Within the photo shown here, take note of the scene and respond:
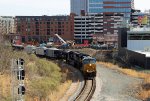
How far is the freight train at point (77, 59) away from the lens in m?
42.9

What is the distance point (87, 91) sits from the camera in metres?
34.9

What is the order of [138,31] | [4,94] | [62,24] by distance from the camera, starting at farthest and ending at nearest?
[62,24] → [138,31] → [4,94]

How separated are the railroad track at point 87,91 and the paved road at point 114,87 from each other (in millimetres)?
429

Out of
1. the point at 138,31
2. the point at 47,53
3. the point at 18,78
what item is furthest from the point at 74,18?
the point at 18,78

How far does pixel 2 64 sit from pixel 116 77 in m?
15.1

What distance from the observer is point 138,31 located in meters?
93.8

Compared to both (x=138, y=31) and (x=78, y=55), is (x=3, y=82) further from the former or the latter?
(x=138, y=31)

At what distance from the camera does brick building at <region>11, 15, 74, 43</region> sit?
573 ft

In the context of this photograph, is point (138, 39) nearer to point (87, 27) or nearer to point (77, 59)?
point (77, 59)

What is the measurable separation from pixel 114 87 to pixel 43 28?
141 meters

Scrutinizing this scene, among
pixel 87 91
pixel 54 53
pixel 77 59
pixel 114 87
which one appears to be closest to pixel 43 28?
pixel 54 53

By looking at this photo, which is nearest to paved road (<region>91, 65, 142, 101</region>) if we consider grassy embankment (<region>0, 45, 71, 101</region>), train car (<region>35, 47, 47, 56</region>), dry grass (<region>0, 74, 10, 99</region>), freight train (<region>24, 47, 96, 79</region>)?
freight train (<region>24, 47, 96, 79</region>)

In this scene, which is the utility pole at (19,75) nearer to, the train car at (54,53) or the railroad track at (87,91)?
the railroad track at (87,91)

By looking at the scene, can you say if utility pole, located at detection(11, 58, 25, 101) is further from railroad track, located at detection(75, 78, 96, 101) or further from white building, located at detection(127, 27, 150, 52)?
white building, located at detection(127, 27, 150, 52)
